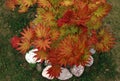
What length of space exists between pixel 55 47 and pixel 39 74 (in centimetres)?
Result: 140

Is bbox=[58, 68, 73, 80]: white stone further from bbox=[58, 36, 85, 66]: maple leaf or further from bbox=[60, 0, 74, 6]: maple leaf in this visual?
bbox=[60, 0, 74, 6]: maple leaf

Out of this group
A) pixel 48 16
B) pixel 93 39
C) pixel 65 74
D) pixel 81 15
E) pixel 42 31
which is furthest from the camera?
pixel 65 74

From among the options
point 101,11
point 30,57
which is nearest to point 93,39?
point 101,11

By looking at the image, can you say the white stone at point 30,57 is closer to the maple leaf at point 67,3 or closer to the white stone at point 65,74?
the white stone at point 65,74

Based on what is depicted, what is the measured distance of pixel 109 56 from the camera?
7.99 metres

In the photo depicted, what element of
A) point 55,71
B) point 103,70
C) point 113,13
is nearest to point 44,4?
point 55,71

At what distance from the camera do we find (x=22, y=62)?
775 centimetres

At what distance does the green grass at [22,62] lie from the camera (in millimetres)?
7523

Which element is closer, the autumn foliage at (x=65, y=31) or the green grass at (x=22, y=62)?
the autumn foliage at (x=65, y=31)

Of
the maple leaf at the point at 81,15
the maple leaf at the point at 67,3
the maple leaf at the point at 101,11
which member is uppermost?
the maple leaf at the point at 67,3

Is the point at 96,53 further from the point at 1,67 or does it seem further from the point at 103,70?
the point at 1,67

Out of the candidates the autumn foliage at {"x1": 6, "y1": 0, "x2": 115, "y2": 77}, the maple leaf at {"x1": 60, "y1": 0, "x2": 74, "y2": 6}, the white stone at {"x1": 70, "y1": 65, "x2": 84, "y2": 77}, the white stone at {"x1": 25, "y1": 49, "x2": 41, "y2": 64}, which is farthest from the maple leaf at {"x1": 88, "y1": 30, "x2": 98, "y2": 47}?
the white stone at {"x1": 25, "y1": 49, "x2": 41, "y2": 64}

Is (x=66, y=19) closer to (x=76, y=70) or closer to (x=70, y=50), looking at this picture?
(x=70, y=50)

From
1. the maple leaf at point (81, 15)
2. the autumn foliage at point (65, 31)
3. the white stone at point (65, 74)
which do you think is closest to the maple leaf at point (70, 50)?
the autumn foliage at point (65, 31)
